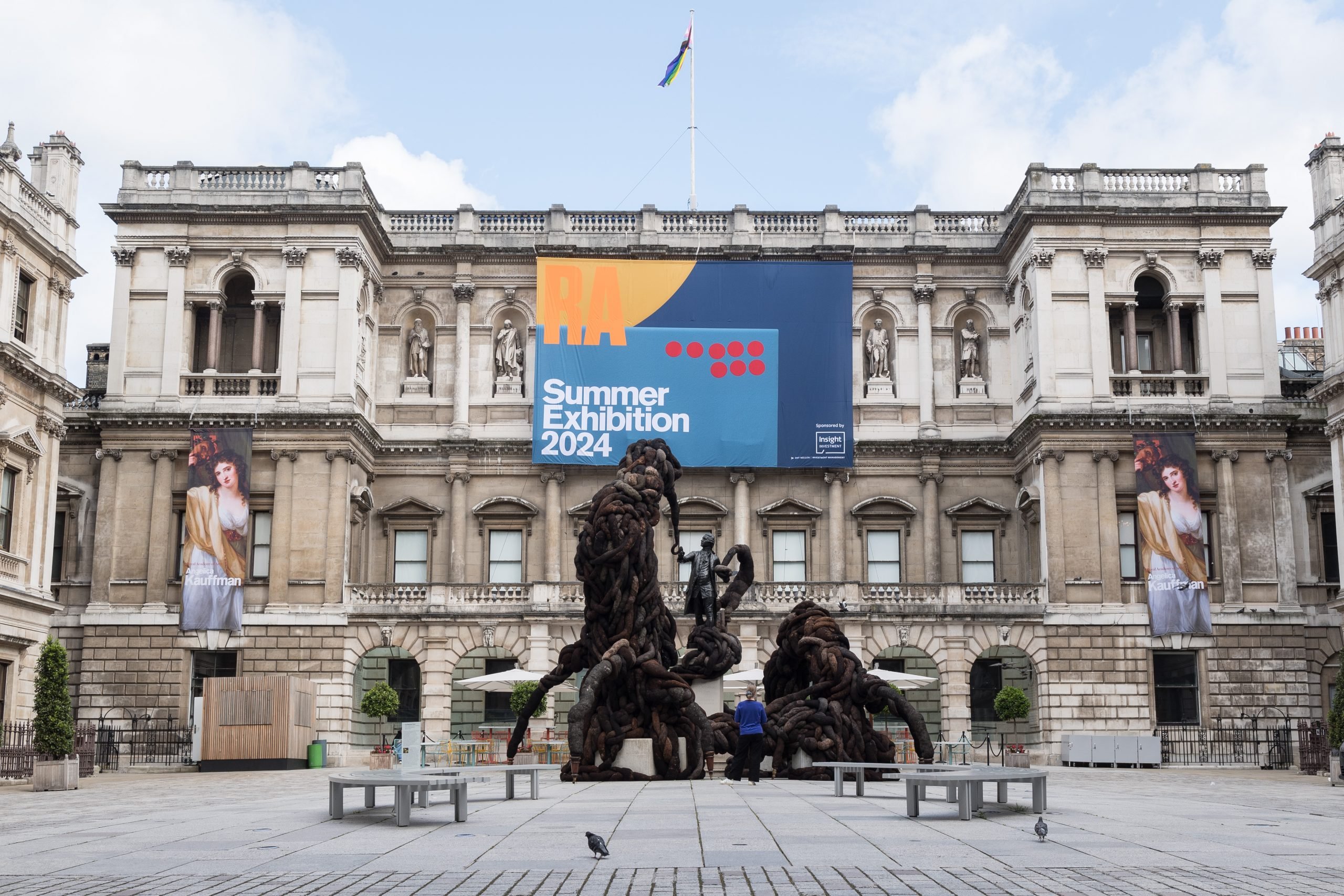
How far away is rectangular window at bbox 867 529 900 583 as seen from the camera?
144 feet

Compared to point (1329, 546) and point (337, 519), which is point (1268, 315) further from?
point (337, 519)

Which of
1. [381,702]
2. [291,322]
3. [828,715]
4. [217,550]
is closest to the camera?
[828,715]

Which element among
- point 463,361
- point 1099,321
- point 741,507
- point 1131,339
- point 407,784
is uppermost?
point 1099,321

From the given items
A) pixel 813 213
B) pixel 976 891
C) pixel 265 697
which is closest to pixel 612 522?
pixel 976 891

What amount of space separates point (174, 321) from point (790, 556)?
1957cm

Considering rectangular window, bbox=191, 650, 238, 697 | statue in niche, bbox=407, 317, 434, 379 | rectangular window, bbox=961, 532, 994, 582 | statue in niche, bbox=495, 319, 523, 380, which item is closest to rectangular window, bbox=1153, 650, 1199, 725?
rectangular window, bbox=961, 532, 994, 582

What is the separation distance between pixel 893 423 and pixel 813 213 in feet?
23.4

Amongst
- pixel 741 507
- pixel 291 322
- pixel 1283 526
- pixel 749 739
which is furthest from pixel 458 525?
pixel 749 739

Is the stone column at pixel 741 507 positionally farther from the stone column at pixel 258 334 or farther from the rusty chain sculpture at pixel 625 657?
the rusty chain sculpture at pixel 625 657

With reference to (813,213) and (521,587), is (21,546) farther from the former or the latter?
(813,213)

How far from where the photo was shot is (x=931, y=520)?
43.7 m

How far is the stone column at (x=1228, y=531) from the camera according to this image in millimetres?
40688

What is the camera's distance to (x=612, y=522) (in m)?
22.2

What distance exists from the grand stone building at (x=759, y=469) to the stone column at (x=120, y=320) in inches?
5.7
